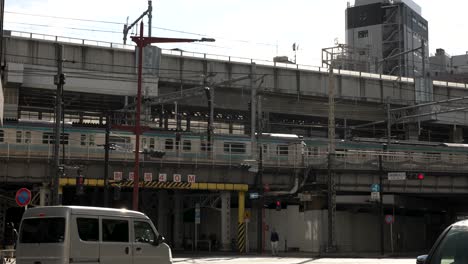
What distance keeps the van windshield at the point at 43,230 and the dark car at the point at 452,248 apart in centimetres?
996

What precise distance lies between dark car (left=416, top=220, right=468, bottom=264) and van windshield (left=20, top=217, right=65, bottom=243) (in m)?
9.96

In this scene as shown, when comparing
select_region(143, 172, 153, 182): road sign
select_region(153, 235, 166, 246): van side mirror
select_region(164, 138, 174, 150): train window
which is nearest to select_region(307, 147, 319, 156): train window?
select_region(164, 138, 174, 150): train window

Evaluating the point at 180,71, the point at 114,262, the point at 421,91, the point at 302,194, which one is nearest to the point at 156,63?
the point at 180,71

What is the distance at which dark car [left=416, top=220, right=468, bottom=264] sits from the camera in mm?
5414

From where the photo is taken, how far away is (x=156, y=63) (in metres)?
54.2

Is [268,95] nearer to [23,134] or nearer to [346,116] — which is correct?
[346,116]

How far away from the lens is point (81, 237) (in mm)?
14016

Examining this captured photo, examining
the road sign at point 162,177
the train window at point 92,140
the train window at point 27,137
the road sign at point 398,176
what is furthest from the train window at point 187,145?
the road sign at point 398,176

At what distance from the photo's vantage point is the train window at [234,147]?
48.5 m

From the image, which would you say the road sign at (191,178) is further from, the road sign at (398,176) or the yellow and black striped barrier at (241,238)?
the road sign at (398,176)

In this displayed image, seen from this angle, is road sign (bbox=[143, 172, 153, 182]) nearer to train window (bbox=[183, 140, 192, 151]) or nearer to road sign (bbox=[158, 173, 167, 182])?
road sign (bbox=[158, 173, 167, 182])

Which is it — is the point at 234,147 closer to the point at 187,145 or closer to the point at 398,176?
the point at 187,145

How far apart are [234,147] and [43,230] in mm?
34898

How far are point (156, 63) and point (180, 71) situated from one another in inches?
106
